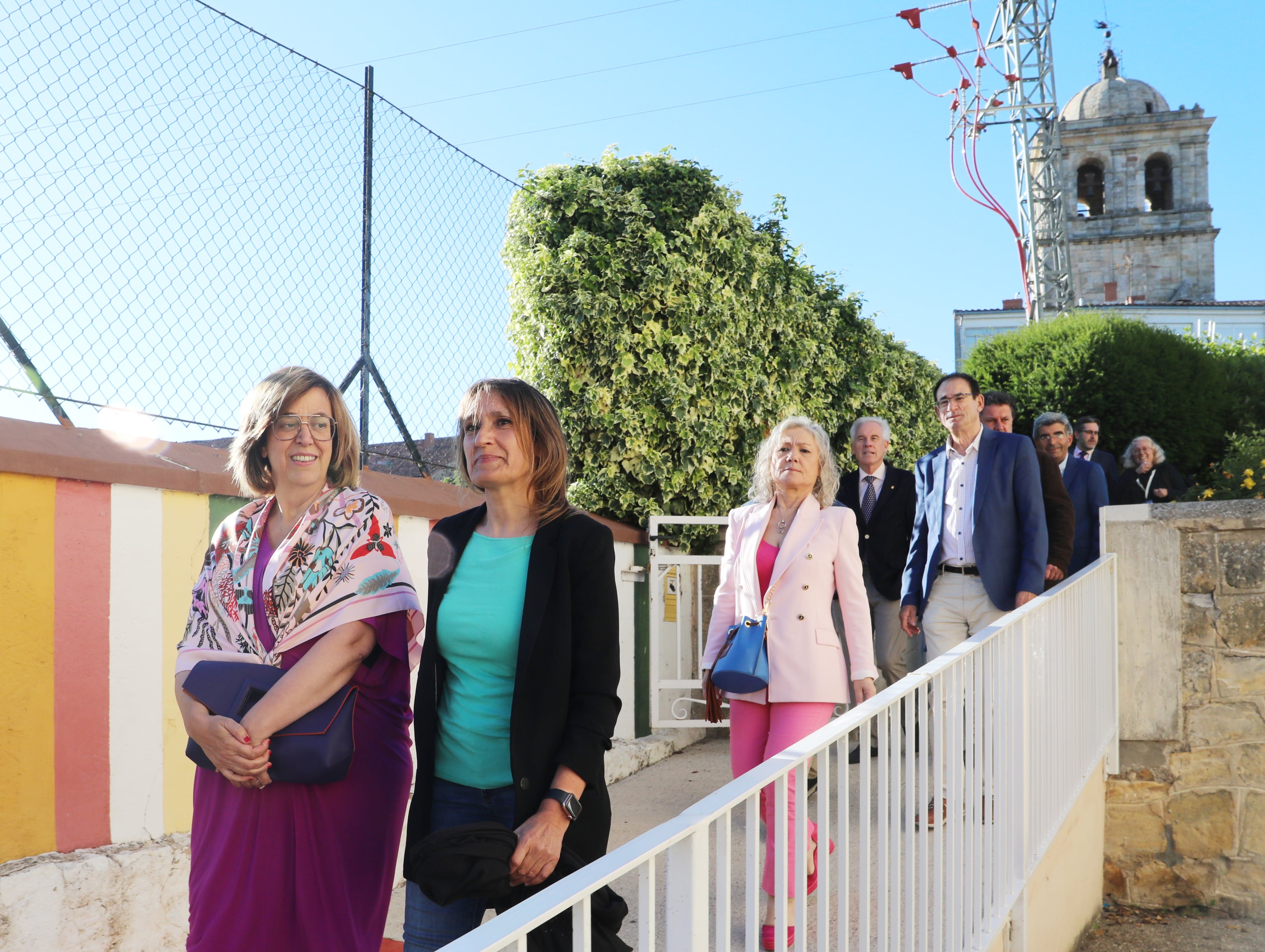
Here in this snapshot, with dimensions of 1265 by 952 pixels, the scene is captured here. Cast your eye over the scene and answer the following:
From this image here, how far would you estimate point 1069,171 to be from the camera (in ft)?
161

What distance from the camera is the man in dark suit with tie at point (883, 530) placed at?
5.59 metres

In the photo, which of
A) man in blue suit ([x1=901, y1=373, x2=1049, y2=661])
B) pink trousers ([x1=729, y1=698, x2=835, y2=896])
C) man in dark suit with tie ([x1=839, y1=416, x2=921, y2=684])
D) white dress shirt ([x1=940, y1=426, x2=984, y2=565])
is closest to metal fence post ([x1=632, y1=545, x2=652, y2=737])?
man in dark suit with tie ([x1=839, y1=416, x2=921, y2=684])

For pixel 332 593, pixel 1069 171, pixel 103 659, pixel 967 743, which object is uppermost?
pixel 1069 171

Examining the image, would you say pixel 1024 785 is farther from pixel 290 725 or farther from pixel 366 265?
pixel 366 265

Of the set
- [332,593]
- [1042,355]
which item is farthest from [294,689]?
[1042,355]

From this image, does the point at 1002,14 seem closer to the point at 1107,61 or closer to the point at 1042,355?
the point at 1042,355

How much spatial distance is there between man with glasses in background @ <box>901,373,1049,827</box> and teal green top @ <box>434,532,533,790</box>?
2944 mm

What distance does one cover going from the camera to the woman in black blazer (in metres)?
2.09

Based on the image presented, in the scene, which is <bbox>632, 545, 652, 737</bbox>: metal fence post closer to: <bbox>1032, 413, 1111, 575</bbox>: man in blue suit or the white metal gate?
the white metal gate

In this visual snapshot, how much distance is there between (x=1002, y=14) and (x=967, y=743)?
71.8 ft

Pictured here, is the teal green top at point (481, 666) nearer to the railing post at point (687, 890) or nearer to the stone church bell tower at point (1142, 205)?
the railing post at point (687, 890)

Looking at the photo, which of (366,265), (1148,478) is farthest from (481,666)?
(1148,478)

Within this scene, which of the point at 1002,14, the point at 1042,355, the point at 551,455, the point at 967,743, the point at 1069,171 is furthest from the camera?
the point at 1069,171

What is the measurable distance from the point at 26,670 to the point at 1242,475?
901cm
